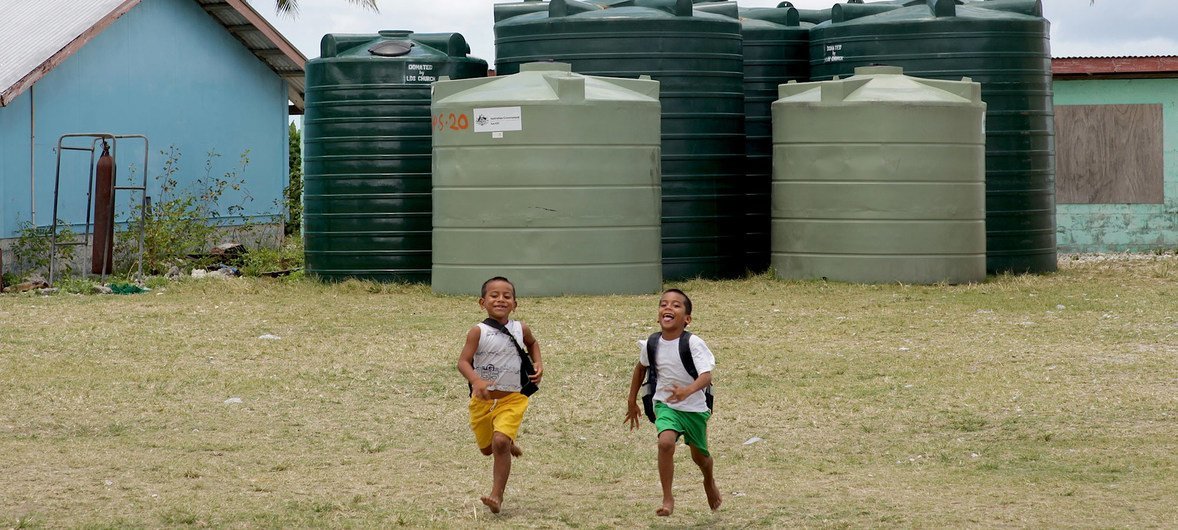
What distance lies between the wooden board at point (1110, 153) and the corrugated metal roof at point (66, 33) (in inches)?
385

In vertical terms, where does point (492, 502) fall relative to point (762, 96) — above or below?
below

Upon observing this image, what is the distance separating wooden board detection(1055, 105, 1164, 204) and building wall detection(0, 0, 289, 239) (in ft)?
33.4

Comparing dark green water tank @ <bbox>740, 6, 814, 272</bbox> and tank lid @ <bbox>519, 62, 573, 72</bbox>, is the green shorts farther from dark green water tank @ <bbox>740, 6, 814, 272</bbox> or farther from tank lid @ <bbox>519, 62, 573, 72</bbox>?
dark green water tank @ <bbox>740, 6, 814, 272</bbox>

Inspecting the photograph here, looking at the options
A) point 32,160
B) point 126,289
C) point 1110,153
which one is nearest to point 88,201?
point 32,160

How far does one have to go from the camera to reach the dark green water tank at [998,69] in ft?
47.9

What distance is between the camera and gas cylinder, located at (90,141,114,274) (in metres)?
15.6

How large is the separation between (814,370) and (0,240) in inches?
392

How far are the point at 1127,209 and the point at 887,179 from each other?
6806mm

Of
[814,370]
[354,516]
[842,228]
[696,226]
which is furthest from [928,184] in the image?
[354,516]

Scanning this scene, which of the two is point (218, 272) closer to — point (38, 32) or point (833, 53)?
point (38, 32)

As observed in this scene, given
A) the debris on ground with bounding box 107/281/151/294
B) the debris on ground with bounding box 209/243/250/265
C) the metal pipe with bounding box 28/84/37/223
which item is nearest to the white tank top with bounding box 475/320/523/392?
the debris on ground with bounding box 107/281/151/294

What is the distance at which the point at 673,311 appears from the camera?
5449 millimetres

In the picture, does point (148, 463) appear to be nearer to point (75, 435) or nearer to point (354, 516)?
point (75, 435)

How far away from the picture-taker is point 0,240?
15719mm
